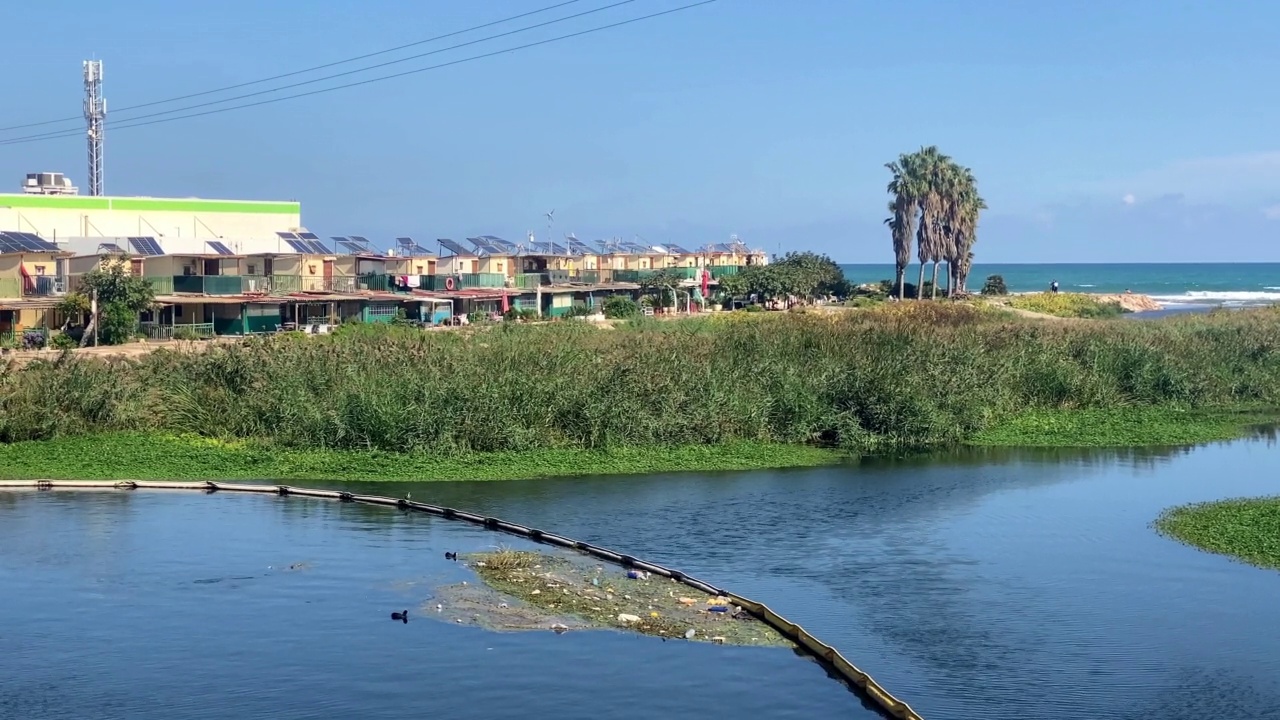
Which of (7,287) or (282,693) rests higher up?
(7,287)

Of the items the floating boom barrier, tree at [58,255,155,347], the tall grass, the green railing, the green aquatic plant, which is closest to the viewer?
the floating boom barrier

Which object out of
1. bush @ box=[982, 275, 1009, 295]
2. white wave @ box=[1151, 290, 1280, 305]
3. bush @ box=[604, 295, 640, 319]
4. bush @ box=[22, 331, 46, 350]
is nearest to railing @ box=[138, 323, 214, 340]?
bush @ box=[22, 331, 46, 350]

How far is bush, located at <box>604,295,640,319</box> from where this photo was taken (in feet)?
236

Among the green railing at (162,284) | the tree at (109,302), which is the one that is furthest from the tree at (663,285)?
the tree at (109,302)

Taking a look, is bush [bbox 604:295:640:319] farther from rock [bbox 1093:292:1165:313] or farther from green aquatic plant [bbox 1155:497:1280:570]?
rock [bbox 1093:292:1165:313]

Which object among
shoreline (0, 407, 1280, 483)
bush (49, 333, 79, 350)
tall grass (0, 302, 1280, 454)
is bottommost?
shoreline (0, 407, 1280, 483)

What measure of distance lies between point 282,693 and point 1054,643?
33.6 ft

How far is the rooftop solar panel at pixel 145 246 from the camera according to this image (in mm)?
55219

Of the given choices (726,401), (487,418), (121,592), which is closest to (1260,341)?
(726,401)

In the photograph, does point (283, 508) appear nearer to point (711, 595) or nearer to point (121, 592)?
point (121, 592)

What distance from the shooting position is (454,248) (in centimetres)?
7850

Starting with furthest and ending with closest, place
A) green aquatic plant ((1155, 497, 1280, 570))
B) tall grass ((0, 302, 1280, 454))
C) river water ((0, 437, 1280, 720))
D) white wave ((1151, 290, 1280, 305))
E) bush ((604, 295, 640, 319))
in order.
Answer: white wave ((1151, 290, 1280, 305)) → bush ((604, 295, 640, 319)) → tall grass ((0, 302, 1280, 454)) → green aquatic plant ((1155, 497, 1280, 570)) → river water ((0, 437, 1280, 720))

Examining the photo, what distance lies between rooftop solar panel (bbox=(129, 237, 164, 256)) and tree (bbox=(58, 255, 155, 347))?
6378 mm

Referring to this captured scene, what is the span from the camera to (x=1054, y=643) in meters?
17.9
